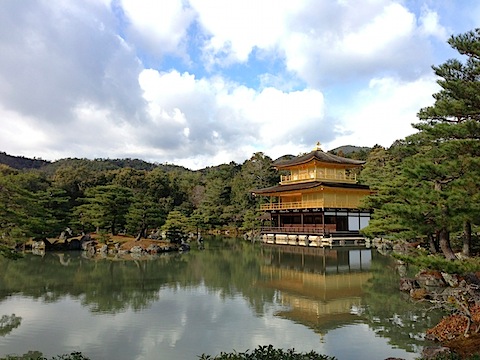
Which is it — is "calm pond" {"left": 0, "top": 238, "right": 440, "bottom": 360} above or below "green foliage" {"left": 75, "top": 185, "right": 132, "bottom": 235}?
below

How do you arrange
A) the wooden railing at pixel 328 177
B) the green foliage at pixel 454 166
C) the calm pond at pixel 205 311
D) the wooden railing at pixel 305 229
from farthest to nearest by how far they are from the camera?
the wooden railing at pixel 328 177 → the wooden railing at pixel 305 229 → the calm pond at pixel 205 311 → the green foliage at pixel 454 166

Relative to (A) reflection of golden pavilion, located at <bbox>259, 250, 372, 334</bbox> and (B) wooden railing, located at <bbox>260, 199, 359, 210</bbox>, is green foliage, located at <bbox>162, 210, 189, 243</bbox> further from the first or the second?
(A) reflection of golden pavilion, located at <bbox>259, 250, 372, 334</bbox>

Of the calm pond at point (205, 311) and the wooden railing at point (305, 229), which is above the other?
the wooden railing at point (305, 229)

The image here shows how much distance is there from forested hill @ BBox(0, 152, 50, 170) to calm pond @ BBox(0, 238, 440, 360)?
73.2 meters

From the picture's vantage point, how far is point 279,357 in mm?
5074

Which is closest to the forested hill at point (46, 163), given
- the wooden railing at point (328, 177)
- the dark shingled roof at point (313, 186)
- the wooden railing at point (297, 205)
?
the wooden railing at point (297, 205)

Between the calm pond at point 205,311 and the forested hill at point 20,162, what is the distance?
73.2m

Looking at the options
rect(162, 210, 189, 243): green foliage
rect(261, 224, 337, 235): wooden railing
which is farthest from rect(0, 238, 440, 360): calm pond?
rect(261, 224, 337, 235): wooden railing

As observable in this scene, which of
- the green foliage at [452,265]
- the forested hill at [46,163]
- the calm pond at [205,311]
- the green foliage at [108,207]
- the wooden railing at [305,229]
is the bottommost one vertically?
the calm pond at [205,311]

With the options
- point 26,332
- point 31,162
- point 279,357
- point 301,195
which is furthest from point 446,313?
point 31,162

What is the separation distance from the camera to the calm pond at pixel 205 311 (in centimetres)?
756

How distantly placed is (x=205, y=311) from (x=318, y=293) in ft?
12.5

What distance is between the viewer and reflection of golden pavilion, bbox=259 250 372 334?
30.7 feet

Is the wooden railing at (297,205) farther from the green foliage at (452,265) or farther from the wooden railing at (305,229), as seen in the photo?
the green foliage at (452,265)
